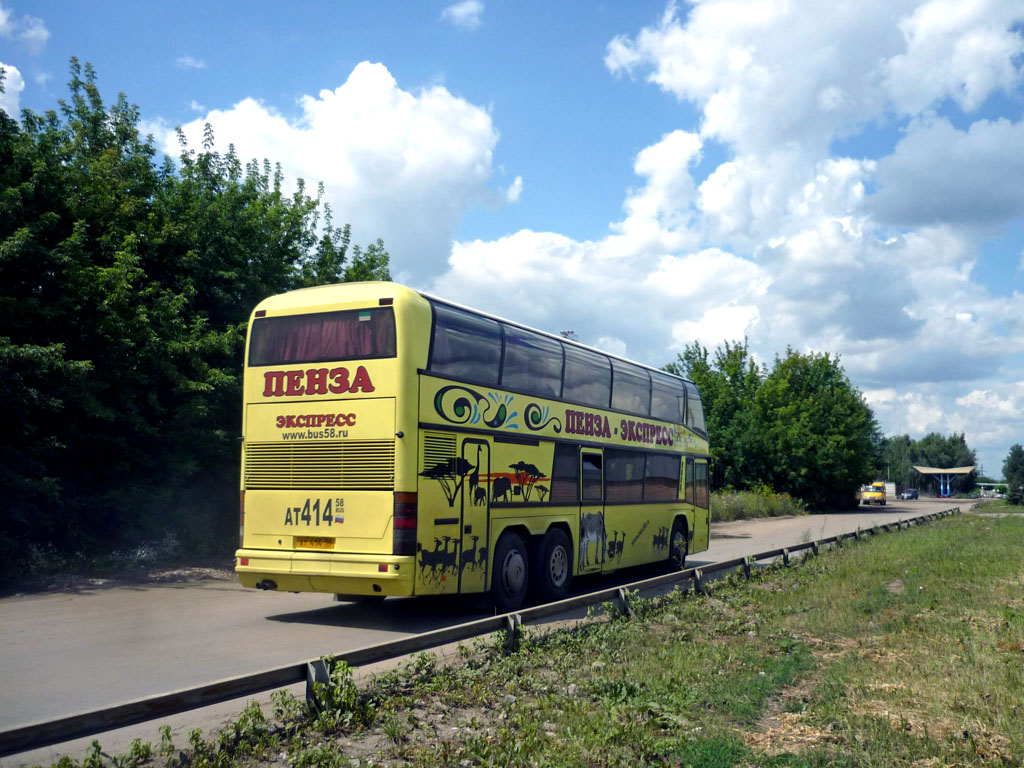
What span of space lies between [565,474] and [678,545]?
5.35 meters

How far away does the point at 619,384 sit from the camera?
14.8 meters

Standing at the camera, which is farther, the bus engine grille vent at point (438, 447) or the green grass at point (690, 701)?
the bus engine grille vent at point (438, 447)

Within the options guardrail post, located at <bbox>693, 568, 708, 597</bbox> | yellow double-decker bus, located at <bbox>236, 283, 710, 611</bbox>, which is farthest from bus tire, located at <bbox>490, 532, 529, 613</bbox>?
guardrail post, located at <bbox>693, 568, 708, 597</bbox>

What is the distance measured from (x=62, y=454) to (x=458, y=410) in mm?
8032

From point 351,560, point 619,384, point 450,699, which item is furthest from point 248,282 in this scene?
point 450,699

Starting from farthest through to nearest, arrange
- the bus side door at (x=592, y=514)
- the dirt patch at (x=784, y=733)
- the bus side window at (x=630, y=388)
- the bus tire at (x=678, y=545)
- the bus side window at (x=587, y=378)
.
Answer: the bus tire at (x=678, y=545), the bus side window at (x=630, y=388), the bus side door at (x=592, y=514), the bus side window at (x=587, y=378), the dirt patch at (x=784, y=733)

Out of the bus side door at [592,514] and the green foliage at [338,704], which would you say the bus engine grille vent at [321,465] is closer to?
the green foliage at [338,704]

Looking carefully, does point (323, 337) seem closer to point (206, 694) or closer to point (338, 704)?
point (338, 704)

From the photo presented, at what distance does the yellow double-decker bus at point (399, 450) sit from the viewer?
9.80m

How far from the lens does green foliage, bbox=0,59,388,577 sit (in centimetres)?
1354

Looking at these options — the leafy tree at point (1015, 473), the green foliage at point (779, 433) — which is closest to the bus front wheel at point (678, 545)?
the green foliage at point (779, 433)

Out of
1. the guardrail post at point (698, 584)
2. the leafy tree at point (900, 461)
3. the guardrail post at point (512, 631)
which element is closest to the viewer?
the guardrail post at point (512, 631)

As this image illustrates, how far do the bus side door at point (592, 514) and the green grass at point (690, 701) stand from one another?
278 cm

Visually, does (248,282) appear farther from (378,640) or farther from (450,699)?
Answer: (450,699)
